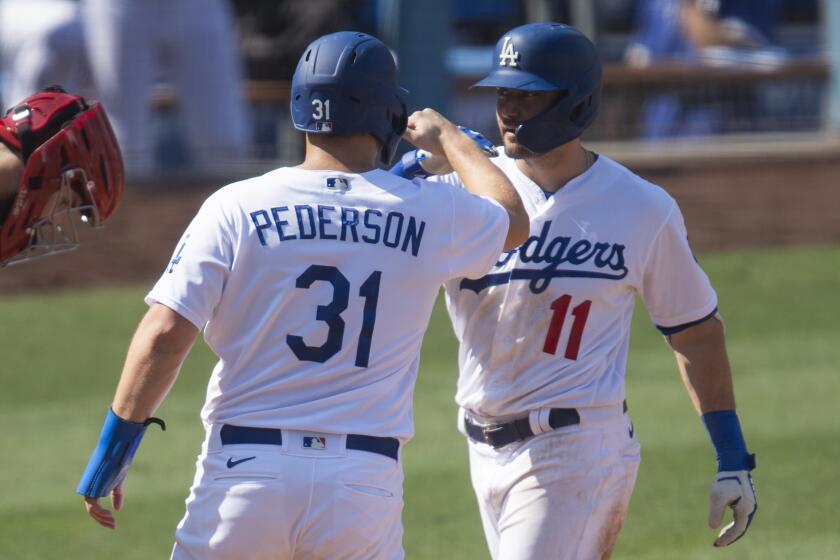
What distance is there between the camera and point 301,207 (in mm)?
3322

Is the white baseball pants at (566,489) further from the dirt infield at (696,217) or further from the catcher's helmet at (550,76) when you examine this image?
the dirt infield at (696,217)

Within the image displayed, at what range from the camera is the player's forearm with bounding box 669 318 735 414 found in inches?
163

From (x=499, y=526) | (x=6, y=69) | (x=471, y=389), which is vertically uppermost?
(x=471, y=389)

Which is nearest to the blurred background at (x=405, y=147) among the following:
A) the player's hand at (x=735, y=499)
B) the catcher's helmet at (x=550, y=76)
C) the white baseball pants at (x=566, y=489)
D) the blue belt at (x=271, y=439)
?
the player's hand at (x=735, y=499)

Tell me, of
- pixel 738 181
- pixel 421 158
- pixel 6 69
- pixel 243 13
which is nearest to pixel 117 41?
pixel 6 69

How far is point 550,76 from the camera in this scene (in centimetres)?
406

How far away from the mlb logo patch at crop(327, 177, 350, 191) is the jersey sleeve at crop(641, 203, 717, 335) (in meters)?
1.13

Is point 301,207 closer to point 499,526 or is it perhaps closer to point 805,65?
Result: point 499,526

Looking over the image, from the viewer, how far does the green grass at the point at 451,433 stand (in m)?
6.36

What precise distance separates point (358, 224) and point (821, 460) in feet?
15.9

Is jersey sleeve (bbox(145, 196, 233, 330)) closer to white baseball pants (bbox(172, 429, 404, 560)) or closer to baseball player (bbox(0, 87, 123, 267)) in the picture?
white baseball pants (bbox(172, 429, 404, 560))

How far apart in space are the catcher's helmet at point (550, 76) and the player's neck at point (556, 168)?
0.22 feet

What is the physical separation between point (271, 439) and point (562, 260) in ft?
3.93

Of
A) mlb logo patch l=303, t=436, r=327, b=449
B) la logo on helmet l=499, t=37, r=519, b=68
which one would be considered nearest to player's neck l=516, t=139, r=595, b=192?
la logo on helmet l=499, t=37, r=519, b=68
